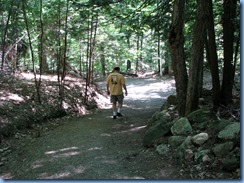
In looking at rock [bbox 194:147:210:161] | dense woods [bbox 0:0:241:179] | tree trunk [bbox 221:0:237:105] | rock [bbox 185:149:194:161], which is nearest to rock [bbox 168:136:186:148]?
dense woods [bbox 0:0:241:179]

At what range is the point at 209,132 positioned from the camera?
5.96m

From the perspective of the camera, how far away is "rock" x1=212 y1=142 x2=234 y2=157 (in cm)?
509

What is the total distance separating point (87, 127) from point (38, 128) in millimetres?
1476

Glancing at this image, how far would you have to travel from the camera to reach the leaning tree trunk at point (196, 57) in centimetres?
711

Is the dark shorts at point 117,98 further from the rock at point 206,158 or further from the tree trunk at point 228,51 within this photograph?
the rock at point 206,158

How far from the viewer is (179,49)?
7703 mm

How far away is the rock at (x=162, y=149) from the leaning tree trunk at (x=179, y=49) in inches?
64.4

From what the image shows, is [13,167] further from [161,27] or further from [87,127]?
[161,27]

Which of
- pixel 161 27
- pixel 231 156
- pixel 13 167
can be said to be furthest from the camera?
pixel 161 27

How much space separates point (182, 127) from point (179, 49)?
2.14 m

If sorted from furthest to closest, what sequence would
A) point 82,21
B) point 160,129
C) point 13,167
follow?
point 82,21
point 160,129
point 13,167

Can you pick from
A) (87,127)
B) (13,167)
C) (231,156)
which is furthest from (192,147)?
(87,127)

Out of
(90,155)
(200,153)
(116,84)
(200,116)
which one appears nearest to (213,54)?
(200,116)

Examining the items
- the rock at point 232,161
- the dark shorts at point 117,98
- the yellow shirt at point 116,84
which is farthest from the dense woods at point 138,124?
the yellow shirt at point 116,84
